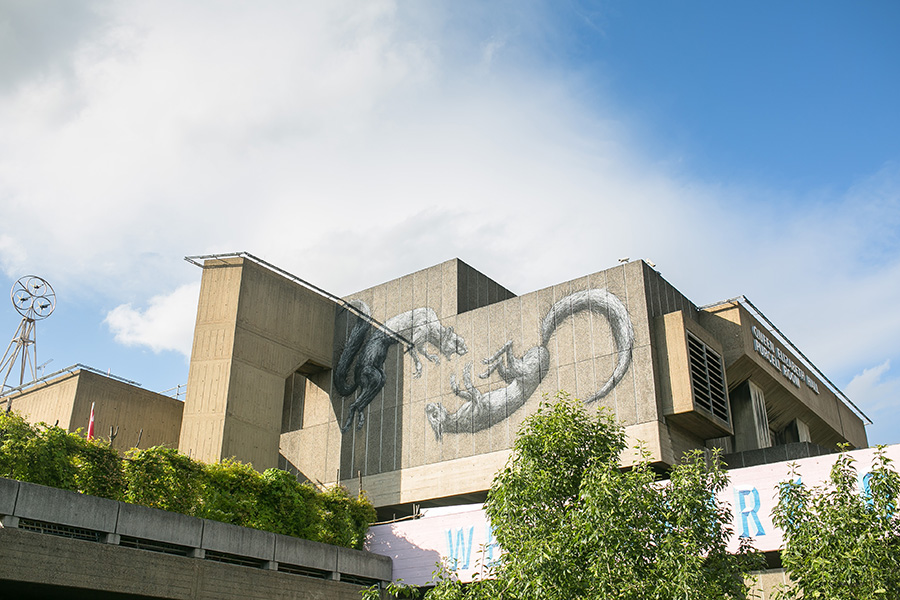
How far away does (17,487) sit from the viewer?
18828 millimetres

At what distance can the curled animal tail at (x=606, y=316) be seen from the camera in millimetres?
33031

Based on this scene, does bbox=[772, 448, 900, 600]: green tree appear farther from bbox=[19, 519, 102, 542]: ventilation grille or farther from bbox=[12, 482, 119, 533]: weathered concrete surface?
bbox=[19, 519, 102, 542]: ventilation grille

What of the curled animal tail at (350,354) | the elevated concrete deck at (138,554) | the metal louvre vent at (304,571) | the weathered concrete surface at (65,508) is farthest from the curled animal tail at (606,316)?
the weathered concrete surface at (65,508)

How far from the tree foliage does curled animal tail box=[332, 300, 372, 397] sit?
39.6 feet

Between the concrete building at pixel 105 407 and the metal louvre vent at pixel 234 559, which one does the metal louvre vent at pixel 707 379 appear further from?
the concrete building at pixel 105 407

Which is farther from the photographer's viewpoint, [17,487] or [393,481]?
[393,481]

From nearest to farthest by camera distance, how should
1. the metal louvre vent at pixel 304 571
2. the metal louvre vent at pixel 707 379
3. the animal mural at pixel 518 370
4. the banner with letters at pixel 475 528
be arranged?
1. the banner with letters at pixel 475 528
2. the metal louvre vent at pixel 304 571
3. the metal louvre vent at pixel 707 379
4. the animal mural at pixel 518 370

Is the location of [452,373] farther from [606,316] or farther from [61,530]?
[61,530]

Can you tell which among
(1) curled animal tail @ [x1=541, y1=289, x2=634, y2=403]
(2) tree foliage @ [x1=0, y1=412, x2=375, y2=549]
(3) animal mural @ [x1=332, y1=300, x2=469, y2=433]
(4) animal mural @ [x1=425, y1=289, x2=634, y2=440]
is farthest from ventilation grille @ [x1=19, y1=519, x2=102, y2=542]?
(3) animal mural @ [x1=332, y1=300, x2=469, y2=433]

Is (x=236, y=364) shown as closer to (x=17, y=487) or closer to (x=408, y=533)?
(x=408, y=533)

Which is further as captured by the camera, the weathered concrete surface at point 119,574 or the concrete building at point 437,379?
the concrete building at point 437,379

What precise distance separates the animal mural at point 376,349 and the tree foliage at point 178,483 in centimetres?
1076

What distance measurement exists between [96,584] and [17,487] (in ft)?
9.66

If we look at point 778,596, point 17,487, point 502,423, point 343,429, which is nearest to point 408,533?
point 502,423
